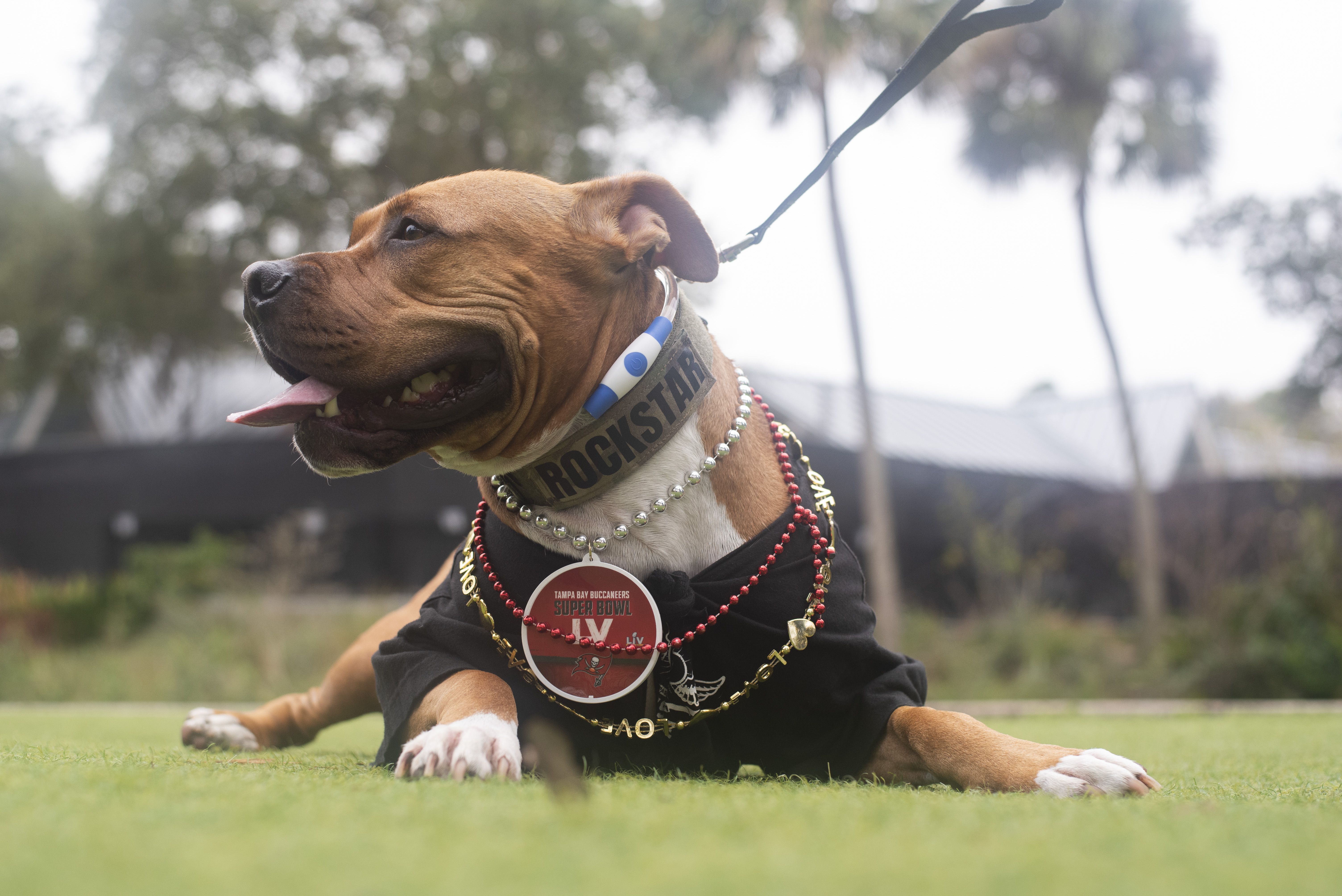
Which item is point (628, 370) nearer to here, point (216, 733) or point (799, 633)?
point (799, 633)

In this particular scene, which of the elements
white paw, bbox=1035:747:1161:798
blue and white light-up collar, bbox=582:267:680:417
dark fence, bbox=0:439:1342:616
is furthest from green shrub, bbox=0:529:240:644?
white paw, bbox=1035:747:1161:798

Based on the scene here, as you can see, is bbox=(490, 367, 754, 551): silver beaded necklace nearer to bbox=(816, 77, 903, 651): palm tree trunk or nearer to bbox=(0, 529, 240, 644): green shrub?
bbox=(816, 77, 903, 651): palm tree trunk

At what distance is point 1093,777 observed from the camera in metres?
1.77

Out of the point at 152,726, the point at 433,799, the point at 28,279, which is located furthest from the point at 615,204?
the point at 28,279

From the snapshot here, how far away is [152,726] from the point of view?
4.87 meters

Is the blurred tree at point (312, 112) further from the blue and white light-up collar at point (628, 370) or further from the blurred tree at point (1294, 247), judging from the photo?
the blue and white light-up collar at point (628, 370)

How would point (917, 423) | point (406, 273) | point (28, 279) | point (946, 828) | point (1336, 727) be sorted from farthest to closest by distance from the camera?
point (917, 423), point (28, 279), point (1336, 727), point (406, 273), point (946, 828)

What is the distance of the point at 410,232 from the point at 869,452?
9996mm

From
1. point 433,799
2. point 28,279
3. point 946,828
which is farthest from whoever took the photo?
point 28,279

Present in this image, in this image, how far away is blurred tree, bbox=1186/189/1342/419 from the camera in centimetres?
1752

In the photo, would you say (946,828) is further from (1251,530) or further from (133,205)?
(133,205)

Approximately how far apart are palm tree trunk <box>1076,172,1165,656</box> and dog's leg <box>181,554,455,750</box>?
10143 millimetres

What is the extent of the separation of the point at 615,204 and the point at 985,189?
15375mm

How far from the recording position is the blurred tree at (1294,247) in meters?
17.5
